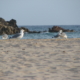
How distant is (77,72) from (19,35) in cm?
1595

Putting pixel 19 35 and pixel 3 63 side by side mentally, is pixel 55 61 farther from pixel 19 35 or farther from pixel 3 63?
pixel 19 35

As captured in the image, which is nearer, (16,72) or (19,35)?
(16,72)

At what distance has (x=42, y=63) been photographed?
353 inches

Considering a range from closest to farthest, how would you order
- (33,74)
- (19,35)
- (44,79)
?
(44,79), (33,74), (19,35)

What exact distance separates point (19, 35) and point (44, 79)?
1660 centimetres

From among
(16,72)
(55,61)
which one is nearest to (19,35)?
(55,61)

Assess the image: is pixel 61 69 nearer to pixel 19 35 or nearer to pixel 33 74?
pixel 33 74

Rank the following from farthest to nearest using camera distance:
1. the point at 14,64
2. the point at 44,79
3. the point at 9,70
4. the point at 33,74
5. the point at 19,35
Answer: the point at 19,35, the point at 14,64, the point at 9,70, the point at 33,74, the point at 44,79

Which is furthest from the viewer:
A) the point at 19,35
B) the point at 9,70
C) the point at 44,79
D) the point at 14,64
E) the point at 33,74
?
the point at 19,35

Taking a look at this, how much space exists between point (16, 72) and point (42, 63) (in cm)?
152

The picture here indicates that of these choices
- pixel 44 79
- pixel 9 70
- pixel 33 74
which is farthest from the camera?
pixel 9 70

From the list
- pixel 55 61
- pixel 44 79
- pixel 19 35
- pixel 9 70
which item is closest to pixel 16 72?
pixel 9 70

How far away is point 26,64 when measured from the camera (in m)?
8.91

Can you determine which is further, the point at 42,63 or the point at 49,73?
the point at 42,63
